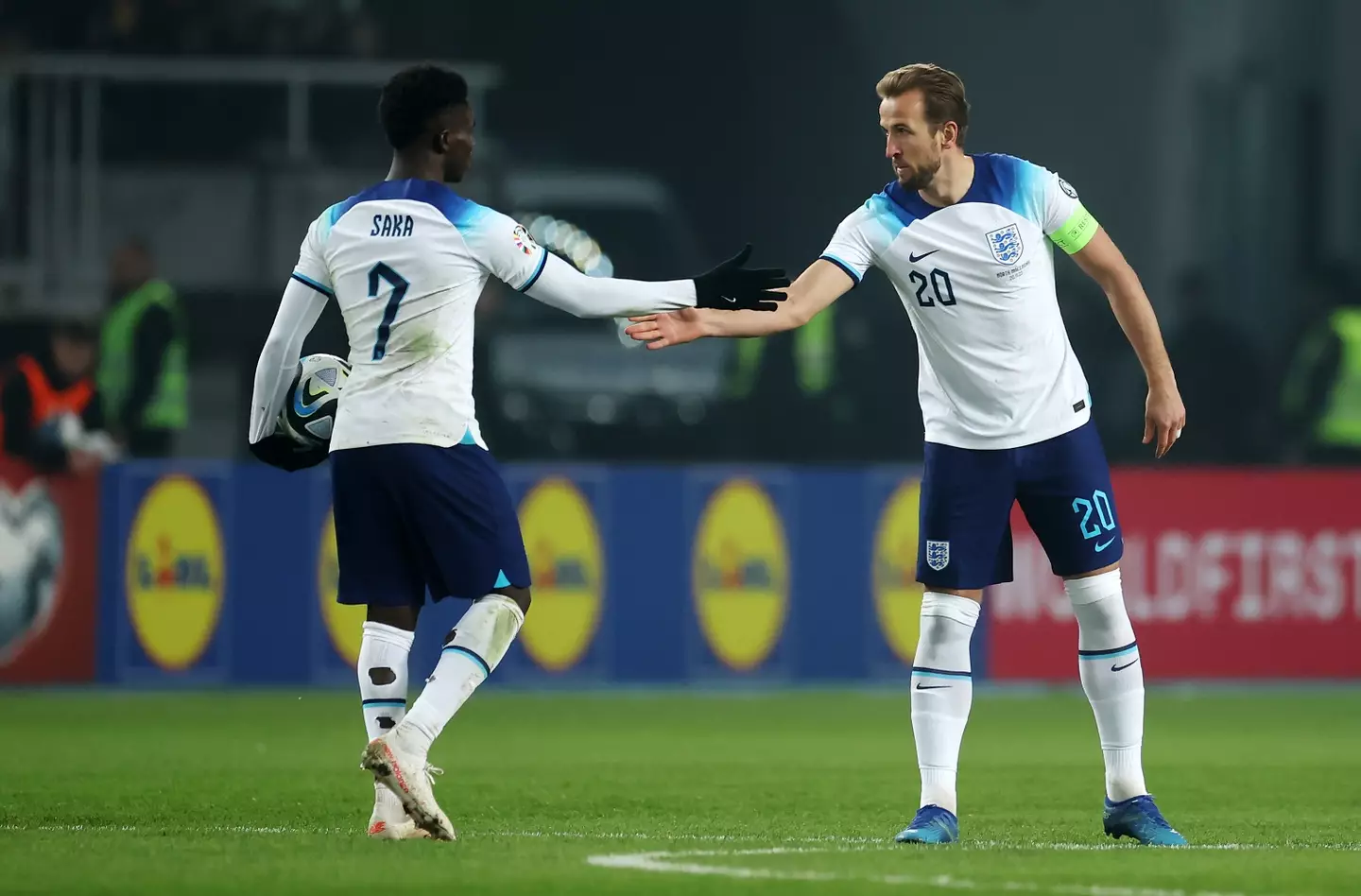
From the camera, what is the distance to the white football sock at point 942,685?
6773mm

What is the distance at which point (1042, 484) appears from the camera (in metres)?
6.80

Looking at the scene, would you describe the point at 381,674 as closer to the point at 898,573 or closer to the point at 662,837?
the point at 662,837

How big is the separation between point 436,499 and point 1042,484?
5.36 feet

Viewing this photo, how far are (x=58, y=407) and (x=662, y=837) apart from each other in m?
8.10

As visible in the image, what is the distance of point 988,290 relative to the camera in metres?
6.79

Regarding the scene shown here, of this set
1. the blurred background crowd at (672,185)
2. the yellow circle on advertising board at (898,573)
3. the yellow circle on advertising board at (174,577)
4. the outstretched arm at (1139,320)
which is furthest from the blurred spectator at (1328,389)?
the outstretched arm at (1139,320)

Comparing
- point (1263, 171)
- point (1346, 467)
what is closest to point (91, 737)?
point (1346, 467)

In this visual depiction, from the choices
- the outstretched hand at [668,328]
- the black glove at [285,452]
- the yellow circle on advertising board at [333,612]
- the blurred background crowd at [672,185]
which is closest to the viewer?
the outstretched hand at [668,328]

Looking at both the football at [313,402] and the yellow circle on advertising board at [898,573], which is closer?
the football at [313,402]

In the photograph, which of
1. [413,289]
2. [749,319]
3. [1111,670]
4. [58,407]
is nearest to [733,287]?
[749,319]

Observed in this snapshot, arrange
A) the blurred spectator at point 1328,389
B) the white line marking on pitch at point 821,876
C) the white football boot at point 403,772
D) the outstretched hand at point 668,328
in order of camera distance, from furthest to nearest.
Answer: the blurred spectator at point 1328,389
the outstretched hand at point 668,328
the white football boot at point 403,772
the white line marking on pitch at point 821,876

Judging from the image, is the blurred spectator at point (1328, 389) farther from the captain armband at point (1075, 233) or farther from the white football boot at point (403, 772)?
the white football boot at point (403, 772)

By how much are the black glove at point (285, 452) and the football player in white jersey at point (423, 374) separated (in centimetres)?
36

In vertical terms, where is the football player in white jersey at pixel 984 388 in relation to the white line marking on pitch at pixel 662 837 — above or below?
above
